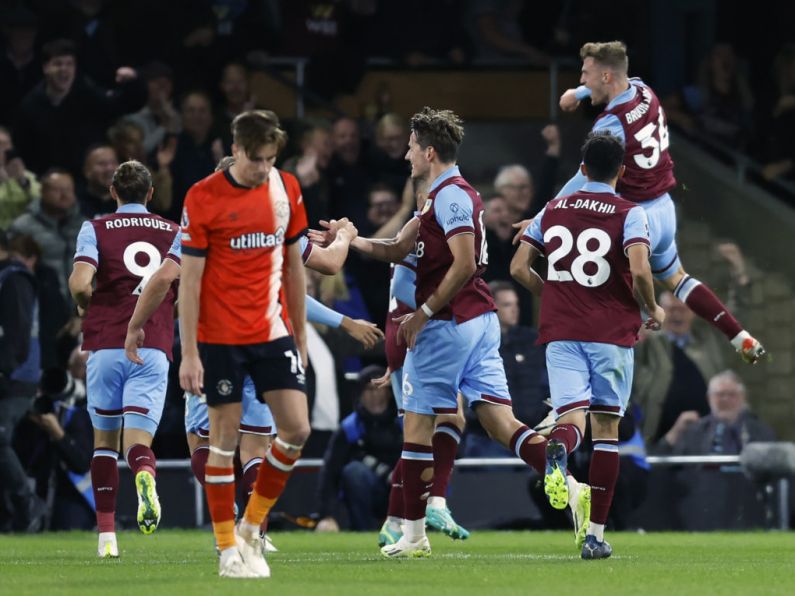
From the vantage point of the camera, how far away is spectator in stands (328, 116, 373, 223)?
747 inches

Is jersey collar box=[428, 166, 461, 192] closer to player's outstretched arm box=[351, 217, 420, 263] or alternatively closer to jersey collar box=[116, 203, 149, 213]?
player's outstretched arm box=[351, 217, 420, 263]

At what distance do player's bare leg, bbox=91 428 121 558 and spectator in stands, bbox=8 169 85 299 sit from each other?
5137 mm

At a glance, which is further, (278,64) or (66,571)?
(278,64)

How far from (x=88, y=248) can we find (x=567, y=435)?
3.29 meters

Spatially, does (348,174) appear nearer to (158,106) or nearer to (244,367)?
(158,106)

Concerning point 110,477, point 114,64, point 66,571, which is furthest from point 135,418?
point 114,64

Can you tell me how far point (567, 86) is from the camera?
842 inches

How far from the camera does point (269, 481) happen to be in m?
9.94

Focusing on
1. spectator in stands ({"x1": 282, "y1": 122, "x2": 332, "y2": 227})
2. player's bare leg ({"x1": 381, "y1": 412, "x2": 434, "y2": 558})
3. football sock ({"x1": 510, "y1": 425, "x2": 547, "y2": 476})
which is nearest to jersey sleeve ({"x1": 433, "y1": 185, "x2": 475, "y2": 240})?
player's bare leg ({"x1": 381, "y1": 412, "x2": 434, "y2": 558})

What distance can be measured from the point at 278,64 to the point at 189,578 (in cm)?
1156

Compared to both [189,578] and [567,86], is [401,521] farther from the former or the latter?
[567,86]

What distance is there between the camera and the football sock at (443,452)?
12281 millimetres

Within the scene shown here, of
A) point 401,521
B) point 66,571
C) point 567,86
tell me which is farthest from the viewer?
point 567,86

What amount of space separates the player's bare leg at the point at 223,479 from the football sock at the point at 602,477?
234cm
